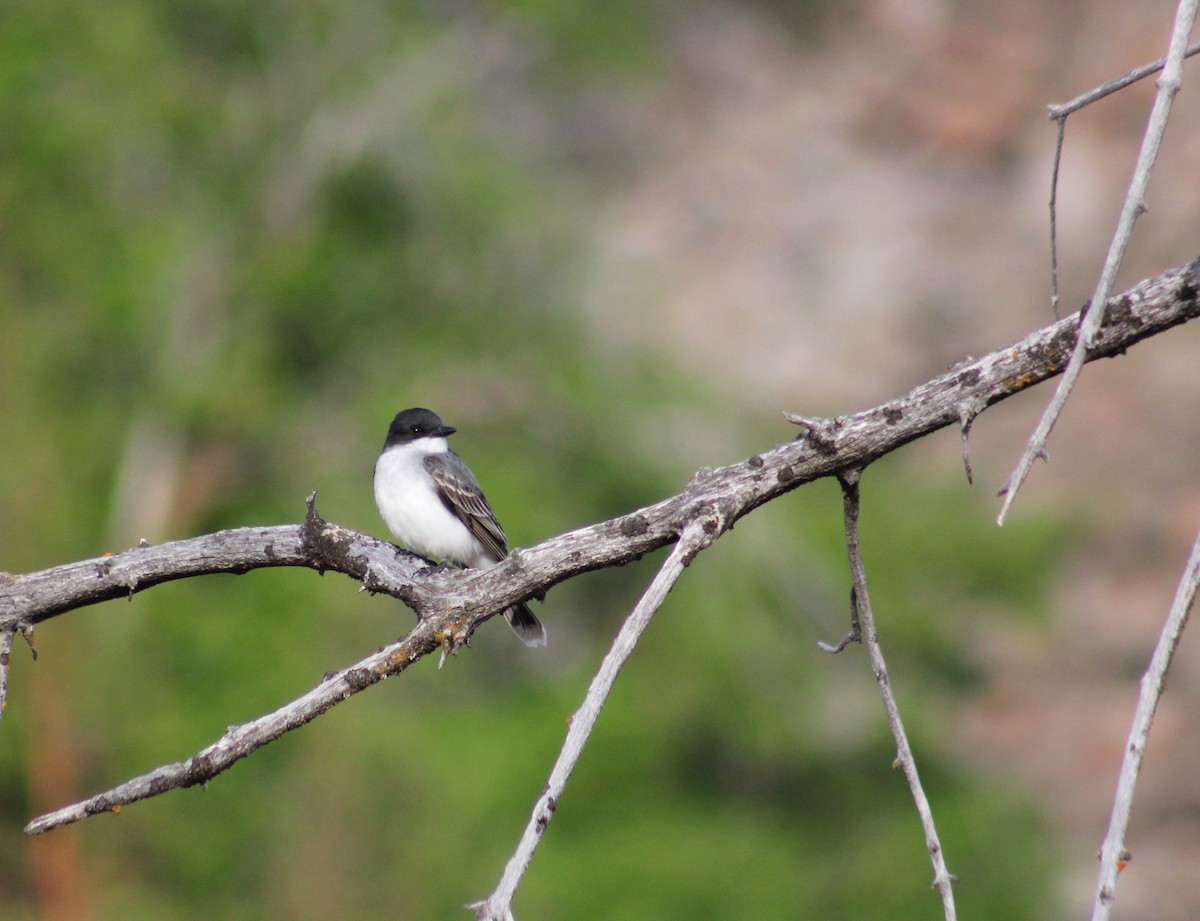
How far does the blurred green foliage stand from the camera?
2069 centimetres

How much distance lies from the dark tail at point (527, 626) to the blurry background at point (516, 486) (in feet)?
27.5

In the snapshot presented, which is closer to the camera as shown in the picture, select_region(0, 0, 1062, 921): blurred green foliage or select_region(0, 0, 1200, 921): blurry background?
select_region(0, 0, 1200, 921): blurry background

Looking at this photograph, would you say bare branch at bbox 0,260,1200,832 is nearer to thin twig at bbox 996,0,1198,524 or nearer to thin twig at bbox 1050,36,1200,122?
thin twig at bbox 1050,36,1200,122

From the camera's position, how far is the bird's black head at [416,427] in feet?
24.6

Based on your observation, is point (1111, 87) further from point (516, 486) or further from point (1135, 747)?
point (516, 486)

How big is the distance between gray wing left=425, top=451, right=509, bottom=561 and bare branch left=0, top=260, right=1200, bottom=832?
376cm

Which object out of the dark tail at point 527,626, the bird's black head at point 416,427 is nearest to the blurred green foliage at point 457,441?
the bird's black head at point 416,427

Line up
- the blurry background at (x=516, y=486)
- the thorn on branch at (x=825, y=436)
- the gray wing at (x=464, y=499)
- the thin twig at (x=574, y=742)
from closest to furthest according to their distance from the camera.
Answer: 1. the thin twig at (x=574, y=742)
2. the thorn on branch at (x=825, y=436)
3. the gray wing at (x=464, y=499)
4. the blurry background at (x=516, y=486)

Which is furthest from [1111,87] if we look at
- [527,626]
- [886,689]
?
[527,626]

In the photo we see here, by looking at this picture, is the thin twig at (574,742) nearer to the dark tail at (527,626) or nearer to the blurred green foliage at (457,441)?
the dark tail at (527,626)

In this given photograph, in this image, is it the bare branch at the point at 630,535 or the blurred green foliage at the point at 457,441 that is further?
the blurred green foliage at the point at 457,441

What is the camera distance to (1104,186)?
30.9 meters

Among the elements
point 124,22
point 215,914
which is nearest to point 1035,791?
point 215,914

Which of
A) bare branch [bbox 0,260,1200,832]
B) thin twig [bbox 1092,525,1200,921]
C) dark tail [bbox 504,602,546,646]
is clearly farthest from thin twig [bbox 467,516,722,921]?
dark tail [bbox 504,602,546,646]
